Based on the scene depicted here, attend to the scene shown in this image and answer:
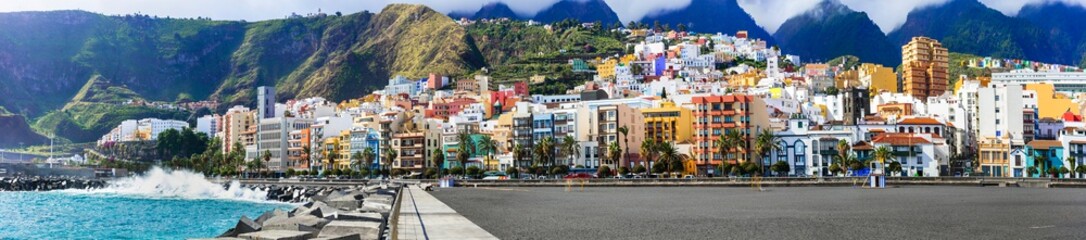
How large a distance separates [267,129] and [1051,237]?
128 meters

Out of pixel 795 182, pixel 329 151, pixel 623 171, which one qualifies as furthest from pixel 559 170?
pixel 329 151

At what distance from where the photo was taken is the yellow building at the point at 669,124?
342ft

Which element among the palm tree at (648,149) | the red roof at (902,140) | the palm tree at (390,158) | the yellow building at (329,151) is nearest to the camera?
the red roof at (902,140)

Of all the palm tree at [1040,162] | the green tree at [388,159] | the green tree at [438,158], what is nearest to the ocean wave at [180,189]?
the green tree at [388,159]

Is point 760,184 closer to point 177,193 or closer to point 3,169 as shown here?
point 177,193

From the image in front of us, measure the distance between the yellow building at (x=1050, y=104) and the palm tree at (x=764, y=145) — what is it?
4354 cm

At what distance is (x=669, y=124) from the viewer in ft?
343

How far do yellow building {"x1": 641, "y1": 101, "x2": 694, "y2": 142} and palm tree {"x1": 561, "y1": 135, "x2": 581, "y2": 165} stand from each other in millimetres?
8363

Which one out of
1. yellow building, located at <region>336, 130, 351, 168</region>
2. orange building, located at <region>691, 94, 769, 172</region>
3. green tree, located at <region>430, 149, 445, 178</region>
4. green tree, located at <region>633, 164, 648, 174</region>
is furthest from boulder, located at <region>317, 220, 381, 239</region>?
yellow building, located at <region>336, 130, 351, 168</region>

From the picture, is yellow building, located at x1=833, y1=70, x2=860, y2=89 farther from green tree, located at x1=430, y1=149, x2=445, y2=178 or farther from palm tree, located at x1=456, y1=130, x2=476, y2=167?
green tree, located at x1=430, y1=149, x2=445, y2=178

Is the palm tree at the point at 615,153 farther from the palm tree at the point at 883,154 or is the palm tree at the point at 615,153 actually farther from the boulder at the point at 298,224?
the boulder at the point at 298,224

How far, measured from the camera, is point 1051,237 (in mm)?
22047

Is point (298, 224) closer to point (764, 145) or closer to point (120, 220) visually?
point (120, 220)

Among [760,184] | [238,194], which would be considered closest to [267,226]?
[760,184]
